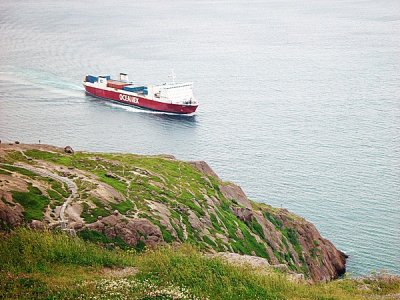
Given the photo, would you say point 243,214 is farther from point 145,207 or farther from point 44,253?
point 44,253

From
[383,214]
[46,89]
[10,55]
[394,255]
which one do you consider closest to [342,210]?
[383,214]

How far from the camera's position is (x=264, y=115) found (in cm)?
11256

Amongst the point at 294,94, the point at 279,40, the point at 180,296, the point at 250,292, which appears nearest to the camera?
the point at 180,296

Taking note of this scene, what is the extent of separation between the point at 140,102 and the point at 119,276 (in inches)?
3933

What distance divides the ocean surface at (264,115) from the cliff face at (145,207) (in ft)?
40.6

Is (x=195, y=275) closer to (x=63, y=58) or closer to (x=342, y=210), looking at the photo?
(x=342, y=210)

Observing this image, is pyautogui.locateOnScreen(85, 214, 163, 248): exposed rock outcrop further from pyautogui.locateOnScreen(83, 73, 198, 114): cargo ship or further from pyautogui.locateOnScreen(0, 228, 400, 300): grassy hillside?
pyautogui.locateOnScreen(83, 73, 198, 114): cargo ship

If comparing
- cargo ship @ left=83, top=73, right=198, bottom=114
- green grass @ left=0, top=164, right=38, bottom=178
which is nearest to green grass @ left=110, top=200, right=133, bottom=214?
green grass @ left=0, top=164, right=38, bottom=178

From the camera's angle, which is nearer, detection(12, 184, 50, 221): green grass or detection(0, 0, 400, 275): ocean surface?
detection(12, 184, 50, 221): green grass

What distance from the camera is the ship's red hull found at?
11712 cm

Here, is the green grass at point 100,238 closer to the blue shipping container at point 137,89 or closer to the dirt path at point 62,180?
the dirt path at point 62,180

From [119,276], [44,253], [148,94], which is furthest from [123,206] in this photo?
[148,94]

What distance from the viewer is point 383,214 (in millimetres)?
70125

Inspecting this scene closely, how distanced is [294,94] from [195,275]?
10453 cm
